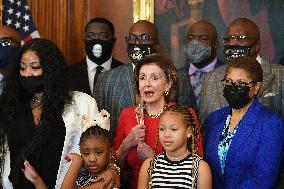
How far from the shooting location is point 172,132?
4.33 meters

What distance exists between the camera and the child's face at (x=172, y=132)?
Result: 431cm

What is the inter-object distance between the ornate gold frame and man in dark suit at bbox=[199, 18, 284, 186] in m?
1.55

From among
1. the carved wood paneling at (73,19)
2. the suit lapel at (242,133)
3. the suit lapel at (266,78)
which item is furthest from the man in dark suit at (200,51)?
the suit lapel at (242,133)

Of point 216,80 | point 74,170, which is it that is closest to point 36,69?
point 74,170

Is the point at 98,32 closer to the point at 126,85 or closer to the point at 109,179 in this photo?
the point at 126,85

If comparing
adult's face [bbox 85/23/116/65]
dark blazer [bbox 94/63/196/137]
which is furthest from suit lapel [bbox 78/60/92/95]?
dark blazer [bbox 94/63/196/137]

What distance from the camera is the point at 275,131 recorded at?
14.2ft

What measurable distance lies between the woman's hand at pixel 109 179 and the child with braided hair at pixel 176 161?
0.57ft

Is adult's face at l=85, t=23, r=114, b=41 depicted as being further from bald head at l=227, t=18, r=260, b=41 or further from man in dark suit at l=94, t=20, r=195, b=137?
bald head at l=227, t=18, r=260, b=41

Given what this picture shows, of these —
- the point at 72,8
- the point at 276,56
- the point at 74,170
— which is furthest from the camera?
the point at 72,8

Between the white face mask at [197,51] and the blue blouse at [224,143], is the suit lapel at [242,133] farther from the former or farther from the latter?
the white face mask at [197,51]

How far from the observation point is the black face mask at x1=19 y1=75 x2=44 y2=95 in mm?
4602

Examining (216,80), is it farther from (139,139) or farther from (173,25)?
(173,25)

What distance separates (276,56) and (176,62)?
3.33 ft
